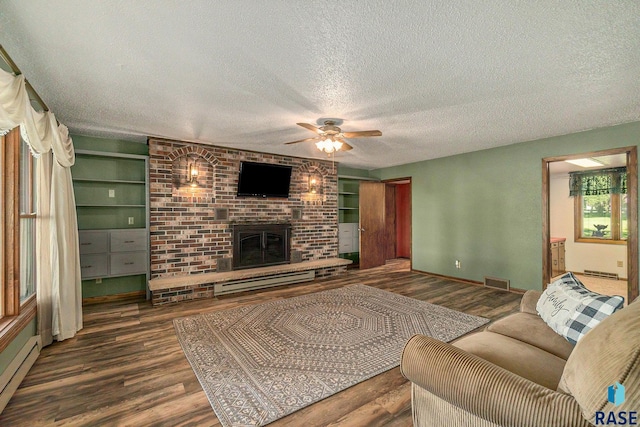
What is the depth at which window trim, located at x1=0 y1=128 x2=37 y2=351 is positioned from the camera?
2.18 metres

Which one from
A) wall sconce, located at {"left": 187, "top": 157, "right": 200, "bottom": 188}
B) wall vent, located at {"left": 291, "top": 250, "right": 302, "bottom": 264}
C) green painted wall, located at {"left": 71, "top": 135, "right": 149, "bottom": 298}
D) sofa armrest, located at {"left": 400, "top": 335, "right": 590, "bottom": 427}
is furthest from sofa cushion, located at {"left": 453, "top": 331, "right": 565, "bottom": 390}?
green painted wall, located at {"left": 71, "top": 135, "right": 149, "bottom": 298}

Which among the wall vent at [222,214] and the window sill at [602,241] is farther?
the window sill at [602,241]

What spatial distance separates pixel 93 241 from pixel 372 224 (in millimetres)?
5219

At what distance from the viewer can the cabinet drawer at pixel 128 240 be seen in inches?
157

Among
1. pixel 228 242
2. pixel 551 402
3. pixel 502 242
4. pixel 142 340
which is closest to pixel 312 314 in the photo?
pixel 142 340

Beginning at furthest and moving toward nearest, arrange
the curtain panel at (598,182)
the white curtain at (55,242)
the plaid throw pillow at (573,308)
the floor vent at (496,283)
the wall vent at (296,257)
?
the wall vent at (296,257)
the curtain panel at (598,182)
the floor vent at (496,283)
the white curtain at (55,242)
the plaid throw pillow at (573,308)

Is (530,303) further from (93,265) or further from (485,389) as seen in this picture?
(93,265)

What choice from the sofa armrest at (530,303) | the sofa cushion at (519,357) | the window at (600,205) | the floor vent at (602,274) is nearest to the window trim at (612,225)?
the window at (600,205)

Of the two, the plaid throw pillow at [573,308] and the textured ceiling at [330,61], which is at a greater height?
the textured ceiling at [330,61]

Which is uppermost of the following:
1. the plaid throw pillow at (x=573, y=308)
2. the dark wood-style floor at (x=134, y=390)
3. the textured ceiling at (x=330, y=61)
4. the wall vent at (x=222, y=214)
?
the textured ceiling at (x=330, y=61)

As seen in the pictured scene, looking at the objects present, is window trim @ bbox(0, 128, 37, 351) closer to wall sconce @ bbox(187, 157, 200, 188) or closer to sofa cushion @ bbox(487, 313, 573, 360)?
wall sconce @ bbox(187, 157, 200, 188)

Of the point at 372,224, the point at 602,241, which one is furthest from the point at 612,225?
the point at 372,224

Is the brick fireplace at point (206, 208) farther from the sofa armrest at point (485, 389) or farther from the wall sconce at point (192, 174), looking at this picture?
the sofa armrest at point (485, 389)

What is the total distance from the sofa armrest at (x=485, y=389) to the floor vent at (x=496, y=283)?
4122 mm
